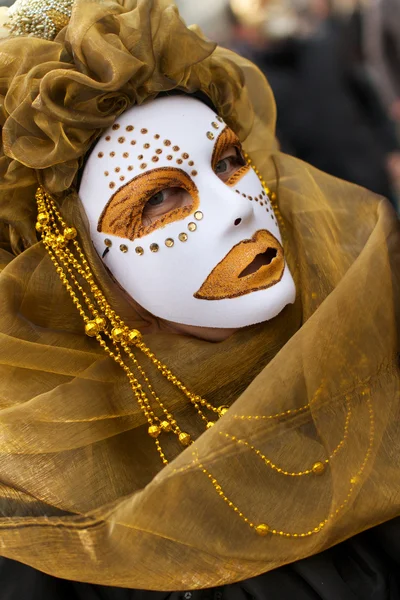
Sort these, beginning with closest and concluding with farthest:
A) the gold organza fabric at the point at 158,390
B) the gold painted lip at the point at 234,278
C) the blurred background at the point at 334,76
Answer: the gold organza fabric at the point at 158,390, the gold painted lip at the point at 234,278, the blurred background at the point at 334,76

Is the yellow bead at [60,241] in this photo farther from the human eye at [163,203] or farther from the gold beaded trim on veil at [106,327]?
the human eye at [163,203]

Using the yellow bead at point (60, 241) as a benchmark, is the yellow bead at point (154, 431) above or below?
below

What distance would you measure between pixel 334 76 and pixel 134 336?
1.52 metres

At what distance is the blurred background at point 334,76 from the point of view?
253 centimetres

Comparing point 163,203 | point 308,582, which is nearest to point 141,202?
point 163,203

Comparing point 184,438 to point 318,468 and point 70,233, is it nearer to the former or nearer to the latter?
point 318,468

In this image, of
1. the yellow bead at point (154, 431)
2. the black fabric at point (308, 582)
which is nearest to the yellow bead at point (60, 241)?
the yellow bead at point (154, 431)

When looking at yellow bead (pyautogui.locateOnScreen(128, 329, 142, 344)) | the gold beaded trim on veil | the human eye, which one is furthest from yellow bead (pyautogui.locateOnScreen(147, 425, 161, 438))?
the human eye

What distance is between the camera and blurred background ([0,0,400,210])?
2.53 m

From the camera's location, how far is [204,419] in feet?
4.74

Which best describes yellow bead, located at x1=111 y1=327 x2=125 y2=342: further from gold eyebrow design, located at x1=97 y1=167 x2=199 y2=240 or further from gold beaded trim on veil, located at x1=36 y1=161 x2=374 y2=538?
gold eyebrow design, located at x1=97 y1=167 x2=199 y2=240

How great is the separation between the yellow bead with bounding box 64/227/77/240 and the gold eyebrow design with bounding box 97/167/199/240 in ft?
0.24

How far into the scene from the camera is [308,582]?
1.24 meters

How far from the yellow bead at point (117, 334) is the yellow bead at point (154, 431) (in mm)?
175
